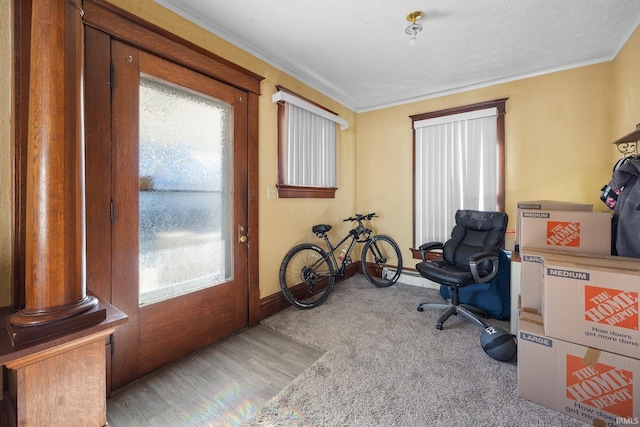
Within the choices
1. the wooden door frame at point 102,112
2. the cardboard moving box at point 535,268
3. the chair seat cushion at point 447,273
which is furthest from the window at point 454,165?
the wooden door frame at point 102,112

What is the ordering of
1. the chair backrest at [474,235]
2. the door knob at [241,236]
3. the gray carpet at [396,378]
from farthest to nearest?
1. the chair backrest at [474,235]
2. the door knob at [241,236]
3. the gray carpet at [396,378]

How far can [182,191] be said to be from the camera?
1.92 metres

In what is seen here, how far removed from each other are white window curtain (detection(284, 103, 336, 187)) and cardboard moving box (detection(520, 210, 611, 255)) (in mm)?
2113

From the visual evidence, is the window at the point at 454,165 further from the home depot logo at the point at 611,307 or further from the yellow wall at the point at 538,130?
the home depot logo at the point at 611,307

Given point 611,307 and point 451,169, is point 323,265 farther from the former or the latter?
point 611,307

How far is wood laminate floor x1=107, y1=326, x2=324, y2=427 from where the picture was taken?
4.71ft

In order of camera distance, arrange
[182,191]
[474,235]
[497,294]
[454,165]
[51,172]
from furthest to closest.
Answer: [454,165]
[474,235]
[497,294]
[182,191]
[51,172]

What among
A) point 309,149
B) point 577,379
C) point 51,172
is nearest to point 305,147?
point 309,149

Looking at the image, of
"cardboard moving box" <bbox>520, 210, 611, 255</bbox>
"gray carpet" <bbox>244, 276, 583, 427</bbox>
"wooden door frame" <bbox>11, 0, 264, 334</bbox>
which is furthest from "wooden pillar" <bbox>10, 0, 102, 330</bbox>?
"cardboard moving box" <bbox>520, 210, 611, 255</bbox>

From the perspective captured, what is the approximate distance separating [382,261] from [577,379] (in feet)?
7.85

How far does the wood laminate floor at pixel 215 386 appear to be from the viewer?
1.44 meters

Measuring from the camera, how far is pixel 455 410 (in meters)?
1.45

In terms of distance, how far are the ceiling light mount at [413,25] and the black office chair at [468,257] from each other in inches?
72.7

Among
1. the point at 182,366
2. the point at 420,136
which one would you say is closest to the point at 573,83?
the point at 420,136
